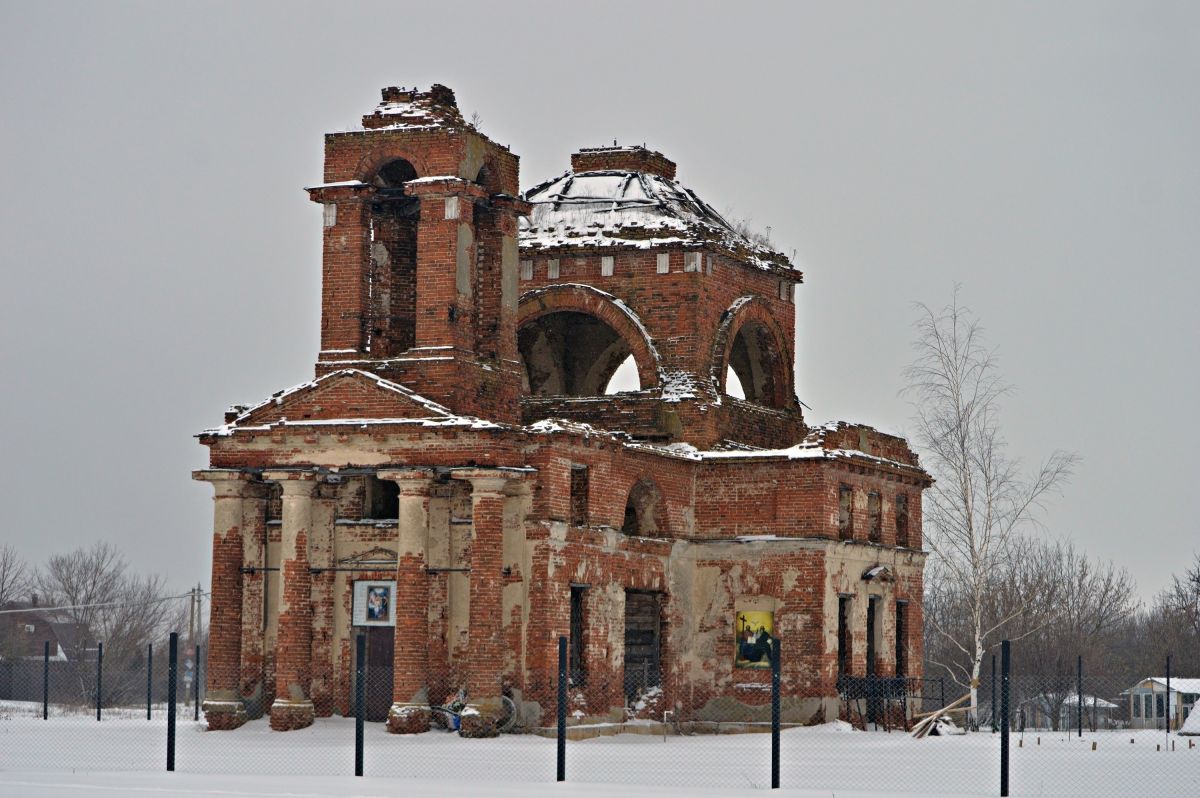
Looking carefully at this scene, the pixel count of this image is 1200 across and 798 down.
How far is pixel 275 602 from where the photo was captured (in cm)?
3503

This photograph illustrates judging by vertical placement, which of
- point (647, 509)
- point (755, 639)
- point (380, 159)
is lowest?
point (755, 639)

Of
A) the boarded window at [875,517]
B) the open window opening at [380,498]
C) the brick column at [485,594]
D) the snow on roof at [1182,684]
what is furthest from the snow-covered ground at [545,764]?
the snow on roof at [1182,684]

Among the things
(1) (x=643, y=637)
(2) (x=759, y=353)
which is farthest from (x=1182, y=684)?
(1) (x=643, y=637)

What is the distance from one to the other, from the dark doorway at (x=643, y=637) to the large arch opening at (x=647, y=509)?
119 centimetres

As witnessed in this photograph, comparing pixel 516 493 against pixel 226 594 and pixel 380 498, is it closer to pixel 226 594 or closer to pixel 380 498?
pixel 380 498

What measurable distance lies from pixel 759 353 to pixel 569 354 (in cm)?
419

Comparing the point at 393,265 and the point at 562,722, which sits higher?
the point at 393,265

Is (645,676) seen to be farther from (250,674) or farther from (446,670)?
(250,674)

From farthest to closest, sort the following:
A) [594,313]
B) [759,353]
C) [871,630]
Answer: [759,353] → [594,313] → [871,630]

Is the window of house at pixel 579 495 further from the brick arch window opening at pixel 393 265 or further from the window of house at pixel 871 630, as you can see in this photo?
the window of house at pixel 871 630

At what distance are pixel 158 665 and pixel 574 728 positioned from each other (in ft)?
158

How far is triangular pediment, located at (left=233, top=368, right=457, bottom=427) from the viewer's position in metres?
33.0

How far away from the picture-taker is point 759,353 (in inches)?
1729

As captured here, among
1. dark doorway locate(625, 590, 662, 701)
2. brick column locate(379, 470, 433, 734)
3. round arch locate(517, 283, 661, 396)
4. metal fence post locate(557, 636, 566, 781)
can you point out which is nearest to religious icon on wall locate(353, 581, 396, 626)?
brick column locate(379, 470, 433, 734)
